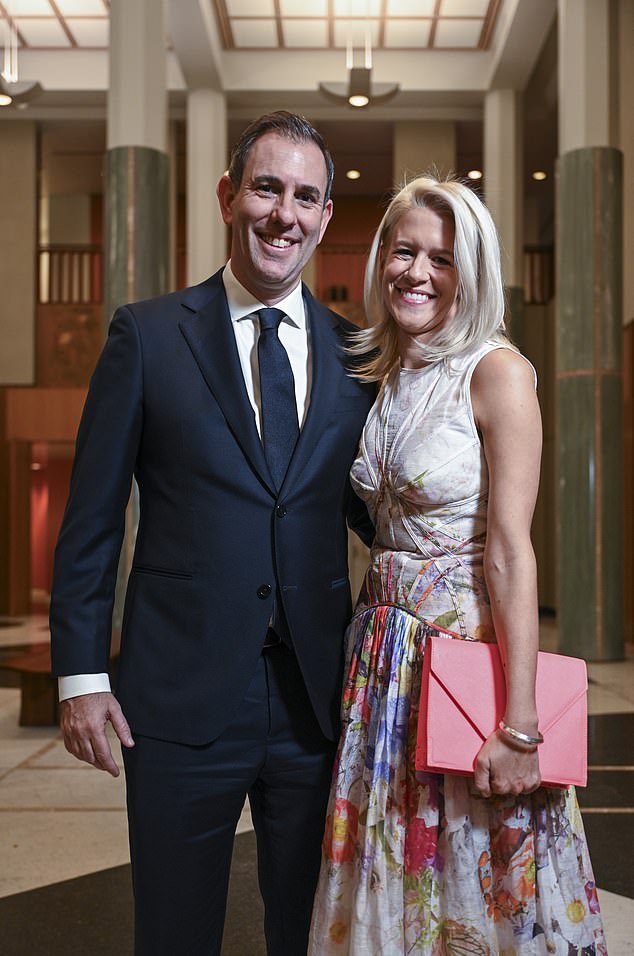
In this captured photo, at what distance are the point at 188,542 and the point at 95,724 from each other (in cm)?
38

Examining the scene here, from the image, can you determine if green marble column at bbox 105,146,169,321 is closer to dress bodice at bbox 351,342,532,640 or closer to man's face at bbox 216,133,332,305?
man's face at bbox 216,133,332,305

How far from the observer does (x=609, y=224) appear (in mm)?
8680

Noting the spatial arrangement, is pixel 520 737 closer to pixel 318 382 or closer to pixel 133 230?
pixel 318 382

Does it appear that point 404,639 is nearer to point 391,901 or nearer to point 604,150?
point 391,901

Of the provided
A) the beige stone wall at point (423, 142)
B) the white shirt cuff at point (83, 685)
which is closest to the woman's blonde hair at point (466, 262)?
the white shirt cuff at point (83, 685)

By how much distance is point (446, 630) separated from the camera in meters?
1.87

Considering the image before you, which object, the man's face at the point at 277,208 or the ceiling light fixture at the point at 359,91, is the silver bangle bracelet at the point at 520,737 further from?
the ceiling light fixture at the point at 359,91

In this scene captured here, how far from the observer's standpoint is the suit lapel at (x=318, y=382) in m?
1.95

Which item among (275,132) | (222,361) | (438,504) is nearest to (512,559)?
(438,504)

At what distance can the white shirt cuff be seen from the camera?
191 centimetres

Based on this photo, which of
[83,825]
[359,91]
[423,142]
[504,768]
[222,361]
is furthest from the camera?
[423,142]

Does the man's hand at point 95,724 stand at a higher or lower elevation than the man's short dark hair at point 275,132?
lower

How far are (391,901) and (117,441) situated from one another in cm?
97

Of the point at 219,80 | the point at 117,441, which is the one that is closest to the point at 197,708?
the point at 117,441
